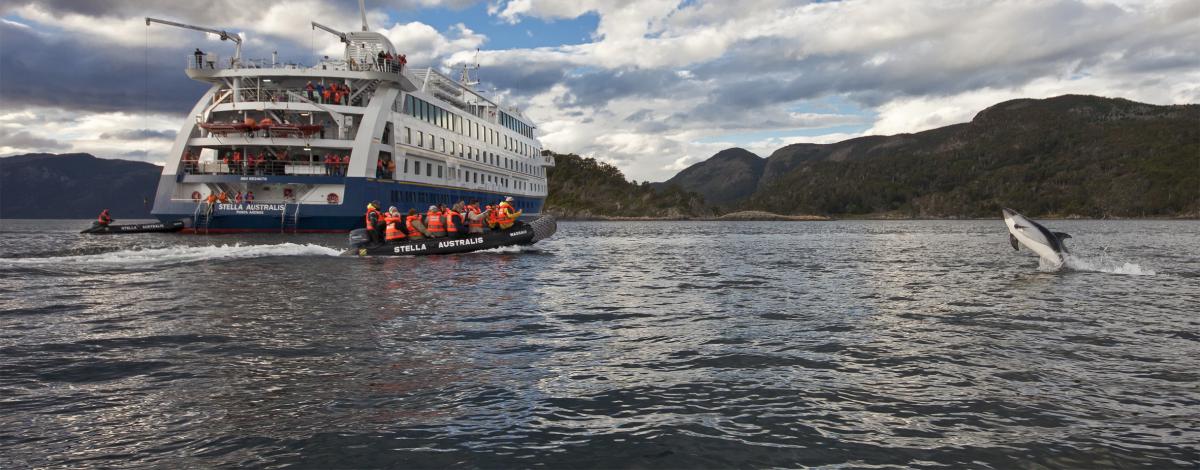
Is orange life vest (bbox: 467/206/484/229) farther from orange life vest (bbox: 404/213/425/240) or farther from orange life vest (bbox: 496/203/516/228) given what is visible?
orange life vest (bbox: 404/213/425/240)

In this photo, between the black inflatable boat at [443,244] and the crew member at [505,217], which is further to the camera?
the crew member at [505,217]

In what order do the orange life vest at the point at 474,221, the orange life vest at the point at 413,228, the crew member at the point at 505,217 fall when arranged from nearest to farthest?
the orange life vest at the point at 413,228
the orange life vest at the point at 474,221
the crew member at the point at 505,217

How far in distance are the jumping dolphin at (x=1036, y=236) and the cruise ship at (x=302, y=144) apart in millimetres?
33376

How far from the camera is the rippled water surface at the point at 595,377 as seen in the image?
521 cm

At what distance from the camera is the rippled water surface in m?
5.21

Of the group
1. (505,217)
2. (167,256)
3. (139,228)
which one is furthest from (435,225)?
(139,228)

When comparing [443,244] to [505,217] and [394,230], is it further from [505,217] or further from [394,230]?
[505,217]

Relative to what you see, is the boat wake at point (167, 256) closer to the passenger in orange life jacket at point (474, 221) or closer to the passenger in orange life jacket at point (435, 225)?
the passenger in orange life jacket at point (435, 225)

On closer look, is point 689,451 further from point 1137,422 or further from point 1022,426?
point 1137,422

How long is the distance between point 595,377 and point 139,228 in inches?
1792

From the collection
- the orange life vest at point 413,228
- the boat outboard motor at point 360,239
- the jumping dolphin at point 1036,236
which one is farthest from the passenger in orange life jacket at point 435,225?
the jumping dolphin at point 1036,236

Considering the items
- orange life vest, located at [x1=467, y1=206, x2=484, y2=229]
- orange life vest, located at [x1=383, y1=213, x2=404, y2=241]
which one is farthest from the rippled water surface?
orange life vest, located at [x1=467, y1=206, x2=484, y2=229]

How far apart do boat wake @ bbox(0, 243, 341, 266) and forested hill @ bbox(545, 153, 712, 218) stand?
5177 inches

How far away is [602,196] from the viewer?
16638 cm
